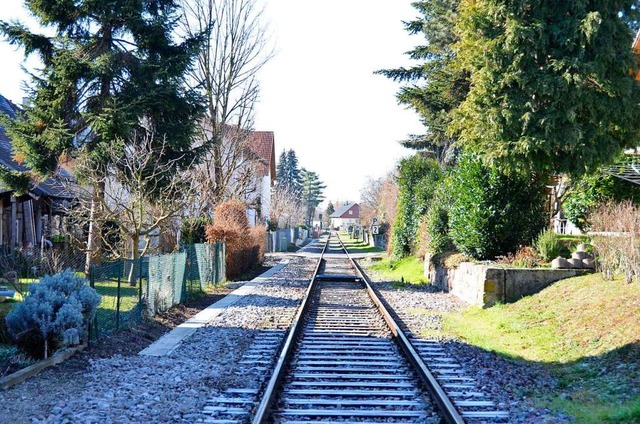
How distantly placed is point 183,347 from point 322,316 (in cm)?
426

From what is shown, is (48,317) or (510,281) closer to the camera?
(48,317)

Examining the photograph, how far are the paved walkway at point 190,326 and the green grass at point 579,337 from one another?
501 cm

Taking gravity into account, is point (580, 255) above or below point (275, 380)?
above

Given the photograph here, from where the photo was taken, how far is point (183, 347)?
1034cm

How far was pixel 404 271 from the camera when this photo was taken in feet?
86.9

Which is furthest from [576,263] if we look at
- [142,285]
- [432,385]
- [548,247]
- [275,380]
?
[142,285]

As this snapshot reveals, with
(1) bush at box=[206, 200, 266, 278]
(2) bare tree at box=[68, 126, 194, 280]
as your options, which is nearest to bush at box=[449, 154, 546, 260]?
(2) bare tree at box=[68, 126, 194, 280]

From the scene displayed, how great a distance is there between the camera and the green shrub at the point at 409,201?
96.7 ft

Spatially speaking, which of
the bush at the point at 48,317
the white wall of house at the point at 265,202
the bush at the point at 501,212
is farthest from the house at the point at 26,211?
the white wall of house at the point at 265,202

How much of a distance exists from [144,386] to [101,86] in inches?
504

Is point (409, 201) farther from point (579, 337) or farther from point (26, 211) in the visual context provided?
point (579, 337)

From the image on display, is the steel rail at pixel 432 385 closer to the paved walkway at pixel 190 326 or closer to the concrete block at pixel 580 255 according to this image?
the paved walkway at pixel 190 326

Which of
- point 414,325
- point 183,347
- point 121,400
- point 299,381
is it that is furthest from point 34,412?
point 414,325

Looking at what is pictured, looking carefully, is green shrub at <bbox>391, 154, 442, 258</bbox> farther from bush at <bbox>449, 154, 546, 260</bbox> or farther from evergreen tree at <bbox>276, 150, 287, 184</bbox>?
evergreen tree at <bbox>276, 150, 287, 184</bbox>
